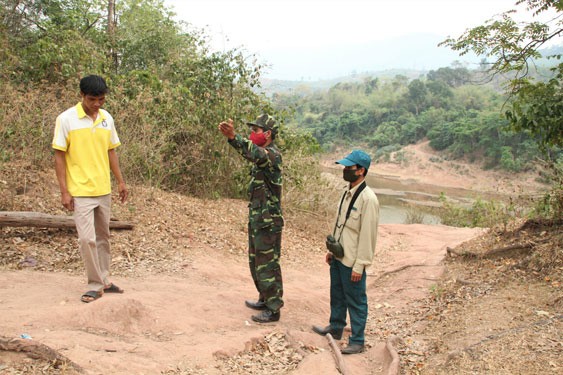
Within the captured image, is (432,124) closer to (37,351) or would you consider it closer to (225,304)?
(225,304)

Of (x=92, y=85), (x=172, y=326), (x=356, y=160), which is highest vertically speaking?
(x=92, y=85)

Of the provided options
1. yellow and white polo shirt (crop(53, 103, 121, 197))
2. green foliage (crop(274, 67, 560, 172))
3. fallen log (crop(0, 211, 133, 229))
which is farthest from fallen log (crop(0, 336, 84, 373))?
green foliage (crop(274, 67, 560, 172))

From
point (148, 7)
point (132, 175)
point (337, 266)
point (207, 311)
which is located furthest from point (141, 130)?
point (148, 7)

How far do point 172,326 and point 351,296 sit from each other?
Result: 145 centimetres

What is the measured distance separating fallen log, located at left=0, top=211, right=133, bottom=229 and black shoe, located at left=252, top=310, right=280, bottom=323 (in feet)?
9.40

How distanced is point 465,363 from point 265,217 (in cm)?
189

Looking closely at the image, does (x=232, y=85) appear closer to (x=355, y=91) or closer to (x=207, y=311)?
(x=207, y=311)

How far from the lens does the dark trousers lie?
4.01m

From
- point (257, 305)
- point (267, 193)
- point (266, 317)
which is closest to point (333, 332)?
point (266, 317)

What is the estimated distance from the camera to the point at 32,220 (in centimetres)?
567

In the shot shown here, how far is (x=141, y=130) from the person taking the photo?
859 cm

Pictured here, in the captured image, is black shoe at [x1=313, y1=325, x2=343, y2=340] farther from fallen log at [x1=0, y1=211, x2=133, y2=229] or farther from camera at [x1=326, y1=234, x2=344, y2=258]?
fallen log at [x1=0, y1=211, x2=133, y2=229]

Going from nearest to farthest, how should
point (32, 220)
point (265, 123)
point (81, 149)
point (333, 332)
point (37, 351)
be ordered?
point (37, 351)
point (81, 149)
point (265, 123)
point (333, 332)
point (32, 220)

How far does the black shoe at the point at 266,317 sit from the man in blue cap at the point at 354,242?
58cm
